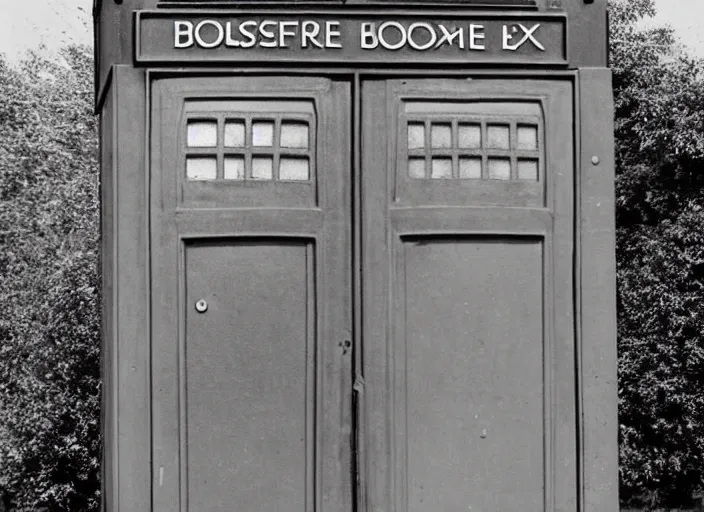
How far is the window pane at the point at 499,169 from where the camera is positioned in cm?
425

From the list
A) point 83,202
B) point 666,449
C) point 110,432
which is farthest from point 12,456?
point 110,432

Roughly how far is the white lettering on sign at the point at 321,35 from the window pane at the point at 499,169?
1.28ft

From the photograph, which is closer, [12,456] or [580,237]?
[580,237]

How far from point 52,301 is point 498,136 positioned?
11684 millimetres

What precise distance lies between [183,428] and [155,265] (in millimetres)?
556

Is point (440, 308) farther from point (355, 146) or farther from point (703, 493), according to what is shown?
point (703, 493)

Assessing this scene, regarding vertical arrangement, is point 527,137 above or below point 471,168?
above

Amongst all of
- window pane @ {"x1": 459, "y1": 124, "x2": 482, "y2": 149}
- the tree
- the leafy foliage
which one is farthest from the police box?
the tree

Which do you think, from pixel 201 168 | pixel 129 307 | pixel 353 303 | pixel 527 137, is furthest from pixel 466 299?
pixel 129 307

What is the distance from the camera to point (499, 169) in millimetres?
4258

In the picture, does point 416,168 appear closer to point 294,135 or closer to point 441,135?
point 441,135

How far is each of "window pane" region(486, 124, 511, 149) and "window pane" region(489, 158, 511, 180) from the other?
0.16ft

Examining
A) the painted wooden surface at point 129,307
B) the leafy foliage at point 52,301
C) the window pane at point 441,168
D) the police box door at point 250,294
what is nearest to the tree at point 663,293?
the leafy foliage at point 52,301

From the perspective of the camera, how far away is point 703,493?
718 inches
